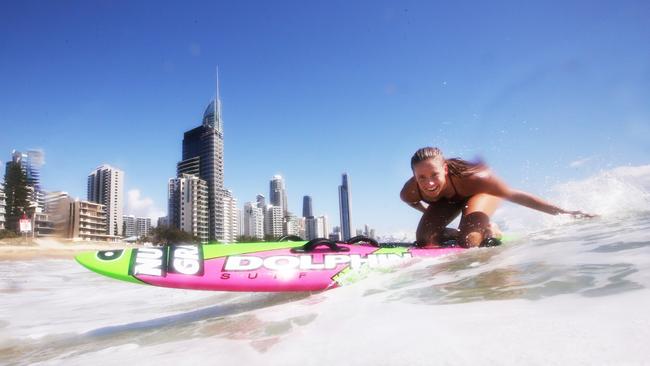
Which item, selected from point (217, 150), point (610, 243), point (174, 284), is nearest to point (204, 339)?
point (174, 284)

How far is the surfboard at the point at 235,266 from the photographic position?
3.66 meters

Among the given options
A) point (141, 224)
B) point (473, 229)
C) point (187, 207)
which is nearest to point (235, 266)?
point (473, 229)

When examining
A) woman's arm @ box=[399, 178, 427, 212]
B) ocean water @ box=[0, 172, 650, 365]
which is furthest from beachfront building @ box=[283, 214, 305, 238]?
ocean water @ box=[0, 172, 650, 365]

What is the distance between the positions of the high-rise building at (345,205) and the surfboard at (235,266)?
291 feet

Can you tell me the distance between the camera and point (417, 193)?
6.23 m

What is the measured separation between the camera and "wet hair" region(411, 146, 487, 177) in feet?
18.1

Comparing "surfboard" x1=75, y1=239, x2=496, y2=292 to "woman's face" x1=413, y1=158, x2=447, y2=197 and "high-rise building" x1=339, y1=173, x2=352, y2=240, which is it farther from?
"high-rise building" x1=339, y1=173, x2=352, y2=240

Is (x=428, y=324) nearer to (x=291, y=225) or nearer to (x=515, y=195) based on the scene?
(x=515, y=195)

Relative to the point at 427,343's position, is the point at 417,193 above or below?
above

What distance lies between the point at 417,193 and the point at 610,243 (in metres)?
3.14

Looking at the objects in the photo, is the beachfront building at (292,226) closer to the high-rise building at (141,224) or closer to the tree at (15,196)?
the tree at (15,196)

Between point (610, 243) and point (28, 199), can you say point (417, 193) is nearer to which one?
point (610, 243)

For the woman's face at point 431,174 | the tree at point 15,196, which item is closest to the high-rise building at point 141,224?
the tree at point 15,196

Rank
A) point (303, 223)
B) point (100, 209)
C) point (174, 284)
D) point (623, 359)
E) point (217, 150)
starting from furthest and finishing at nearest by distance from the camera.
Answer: point (303, 223) → point (217, 150) → point (100, 209) → point (174, 284) → point (623, 359)
